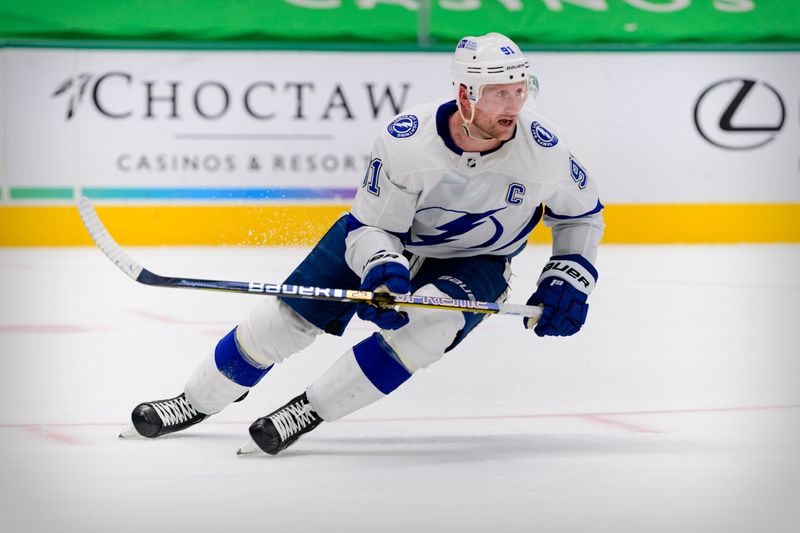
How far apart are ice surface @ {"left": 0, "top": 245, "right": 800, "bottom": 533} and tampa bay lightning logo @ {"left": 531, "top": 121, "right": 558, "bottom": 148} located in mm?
605

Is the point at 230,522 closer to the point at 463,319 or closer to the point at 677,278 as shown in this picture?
the point at 463,319

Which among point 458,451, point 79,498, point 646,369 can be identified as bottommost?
point 79,498

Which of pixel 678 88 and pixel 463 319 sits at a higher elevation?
pixel 678 88

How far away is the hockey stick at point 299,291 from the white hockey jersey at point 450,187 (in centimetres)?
10

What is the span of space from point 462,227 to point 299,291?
1.18ft

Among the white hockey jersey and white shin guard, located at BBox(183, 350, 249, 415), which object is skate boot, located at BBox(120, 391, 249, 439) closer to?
white shin guard, located at BBox(183, 350, 249, 415)

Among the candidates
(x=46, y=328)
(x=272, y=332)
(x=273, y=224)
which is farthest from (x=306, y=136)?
(x=272, y=332)

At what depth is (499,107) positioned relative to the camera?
8.57 ft

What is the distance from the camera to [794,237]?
818cm

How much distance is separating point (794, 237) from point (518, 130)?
5851 mm

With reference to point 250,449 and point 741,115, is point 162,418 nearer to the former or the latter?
point 250,449

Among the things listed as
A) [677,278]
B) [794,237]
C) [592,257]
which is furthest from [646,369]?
[794,237]

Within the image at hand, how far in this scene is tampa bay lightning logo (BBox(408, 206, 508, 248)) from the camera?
2719mm

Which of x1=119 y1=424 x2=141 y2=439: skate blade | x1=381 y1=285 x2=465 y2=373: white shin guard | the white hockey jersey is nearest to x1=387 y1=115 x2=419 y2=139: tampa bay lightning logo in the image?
the white hockey jersey
